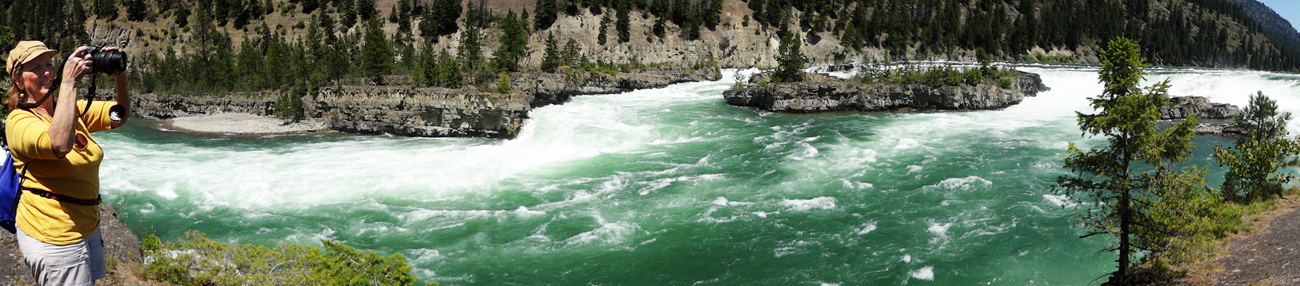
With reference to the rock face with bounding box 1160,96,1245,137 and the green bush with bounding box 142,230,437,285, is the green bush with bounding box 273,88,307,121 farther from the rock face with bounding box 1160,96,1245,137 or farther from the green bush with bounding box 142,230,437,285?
the rock face with bounding box 1160,96,1245,137

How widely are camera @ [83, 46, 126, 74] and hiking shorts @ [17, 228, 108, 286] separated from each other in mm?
1240

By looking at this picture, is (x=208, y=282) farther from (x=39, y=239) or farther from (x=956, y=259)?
(x=956, y=259)

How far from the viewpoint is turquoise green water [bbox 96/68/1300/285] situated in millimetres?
16797

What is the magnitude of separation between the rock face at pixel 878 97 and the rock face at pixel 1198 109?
9.58 meters

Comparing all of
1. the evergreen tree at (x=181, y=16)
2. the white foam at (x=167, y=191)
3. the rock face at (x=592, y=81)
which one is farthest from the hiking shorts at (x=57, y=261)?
the evergreen tree at (x=181, y=16)

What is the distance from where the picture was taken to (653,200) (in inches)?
913

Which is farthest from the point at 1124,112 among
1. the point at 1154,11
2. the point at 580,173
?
the point at 1154,11

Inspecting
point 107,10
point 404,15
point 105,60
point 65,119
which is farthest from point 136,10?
point 65,119

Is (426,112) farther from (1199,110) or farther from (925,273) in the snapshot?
(1199,110)

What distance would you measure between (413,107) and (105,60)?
37636 mm

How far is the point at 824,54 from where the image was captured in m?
116

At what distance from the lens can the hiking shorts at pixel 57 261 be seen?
4.63 metres

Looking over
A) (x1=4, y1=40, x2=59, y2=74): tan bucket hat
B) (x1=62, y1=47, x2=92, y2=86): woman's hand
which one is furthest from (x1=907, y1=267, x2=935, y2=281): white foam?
(x1=4, y1=40, x2=59, y2=74): tan bucket hat

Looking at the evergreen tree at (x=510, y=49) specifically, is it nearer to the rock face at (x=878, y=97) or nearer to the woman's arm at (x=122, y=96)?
the rock face at (x=878, y=97)
